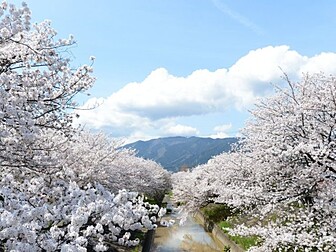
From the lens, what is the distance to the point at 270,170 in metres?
8.48

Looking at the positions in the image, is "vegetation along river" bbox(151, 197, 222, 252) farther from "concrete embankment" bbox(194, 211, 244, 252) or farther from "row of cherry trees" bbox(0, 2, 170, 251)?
"row of cherry trees" bbox(0, 2, 170, 251)

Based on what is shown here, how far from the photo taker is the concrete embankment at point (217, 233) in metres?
15.7

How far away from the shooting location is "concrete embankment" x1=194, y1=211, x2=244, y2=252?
1571 centimetres

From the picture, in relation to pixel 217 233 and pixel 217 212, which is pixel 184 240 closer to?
pixel 217 233

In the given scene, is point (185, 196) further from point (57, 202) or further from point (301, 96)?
point (57, 202)

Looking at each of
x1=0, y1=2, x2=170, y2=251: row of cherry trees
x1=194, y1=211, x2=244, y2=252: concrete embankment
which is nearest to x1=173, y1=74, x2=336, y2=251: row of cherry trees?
x1=0, y1=2, x2=170, y2=251: row of cherry trees

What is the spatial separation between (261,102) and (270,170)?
102 inches

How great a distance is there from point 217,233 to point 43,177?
1636 centimetres

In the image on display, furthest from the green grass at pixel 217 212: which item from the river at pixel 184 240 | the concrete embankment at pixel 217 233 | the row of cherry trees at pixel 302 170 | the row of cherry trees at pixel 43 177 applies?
the row of cherry trees at pixel 43 177

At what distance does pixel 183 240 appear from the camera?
22.4 m

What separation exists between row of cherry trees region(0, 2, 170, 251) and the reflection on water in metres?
14.2

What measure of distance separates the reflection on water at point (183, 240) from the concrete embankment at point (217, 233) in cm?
39

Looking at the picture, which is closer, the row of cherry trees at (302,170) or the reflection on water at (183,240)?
the row of cherry trees at (302,170)

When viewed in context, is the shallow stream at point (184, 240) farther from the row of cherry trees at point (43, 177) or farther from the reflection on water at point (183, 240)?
the row of cherry trees at point (43, 177)
